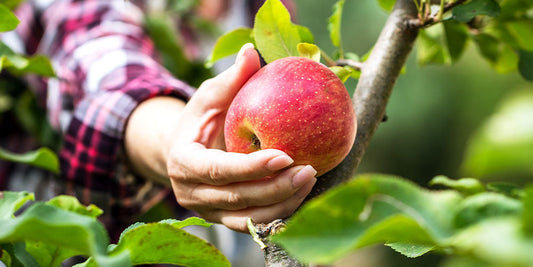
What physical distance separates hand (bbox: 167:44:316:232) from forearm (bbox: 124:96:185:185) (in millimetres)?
66

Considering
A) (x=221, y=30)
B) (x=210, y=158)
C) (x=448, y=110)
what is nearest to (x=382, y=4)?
(x=210, y=158)

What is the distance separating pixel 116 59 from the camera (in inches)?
37.5

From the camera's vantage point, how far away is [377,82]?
1.61 feet

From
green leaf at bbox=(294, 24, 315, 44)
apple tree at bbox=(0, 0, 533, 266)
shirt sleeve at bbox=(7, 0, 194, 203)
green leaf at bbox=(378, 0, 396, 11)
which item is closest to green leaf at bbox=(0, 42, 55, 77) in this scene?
apple tree at bbox=(0, 0, 533, 266)

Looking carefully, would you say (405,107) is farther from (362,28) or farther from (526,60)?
(526,60)

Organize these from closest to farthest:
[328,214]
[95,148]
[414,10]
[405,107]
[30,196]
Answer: [328,214] → [30,196] → [414,10] → [95,148] → [405,107]

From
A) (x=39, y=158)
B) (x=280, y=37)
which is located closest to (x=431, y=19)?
(x=280, y=37)

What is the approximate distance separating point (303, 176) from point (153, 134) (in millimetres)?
350

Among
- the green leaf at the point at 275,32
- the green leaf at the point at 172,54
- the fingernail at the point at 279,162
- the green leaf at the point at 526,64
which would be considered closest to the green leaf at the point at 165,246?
the fingernail at the point at 279,162

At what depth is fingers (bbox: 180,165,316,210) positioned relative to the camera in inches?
16.7

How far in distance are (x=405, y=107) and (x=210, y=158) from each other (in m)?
5.75

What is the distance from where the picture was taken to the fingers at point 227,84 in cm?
47

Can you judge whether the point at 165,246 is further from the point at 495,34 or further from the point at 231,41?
the point at 495,34

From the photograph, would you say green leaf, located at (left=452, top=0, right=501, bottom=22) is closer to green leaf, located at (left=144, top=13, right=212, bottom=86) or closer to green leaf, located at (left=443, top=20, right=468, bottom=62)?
green leaf, located at (left=443, top=20, right=468, bottom=62)
